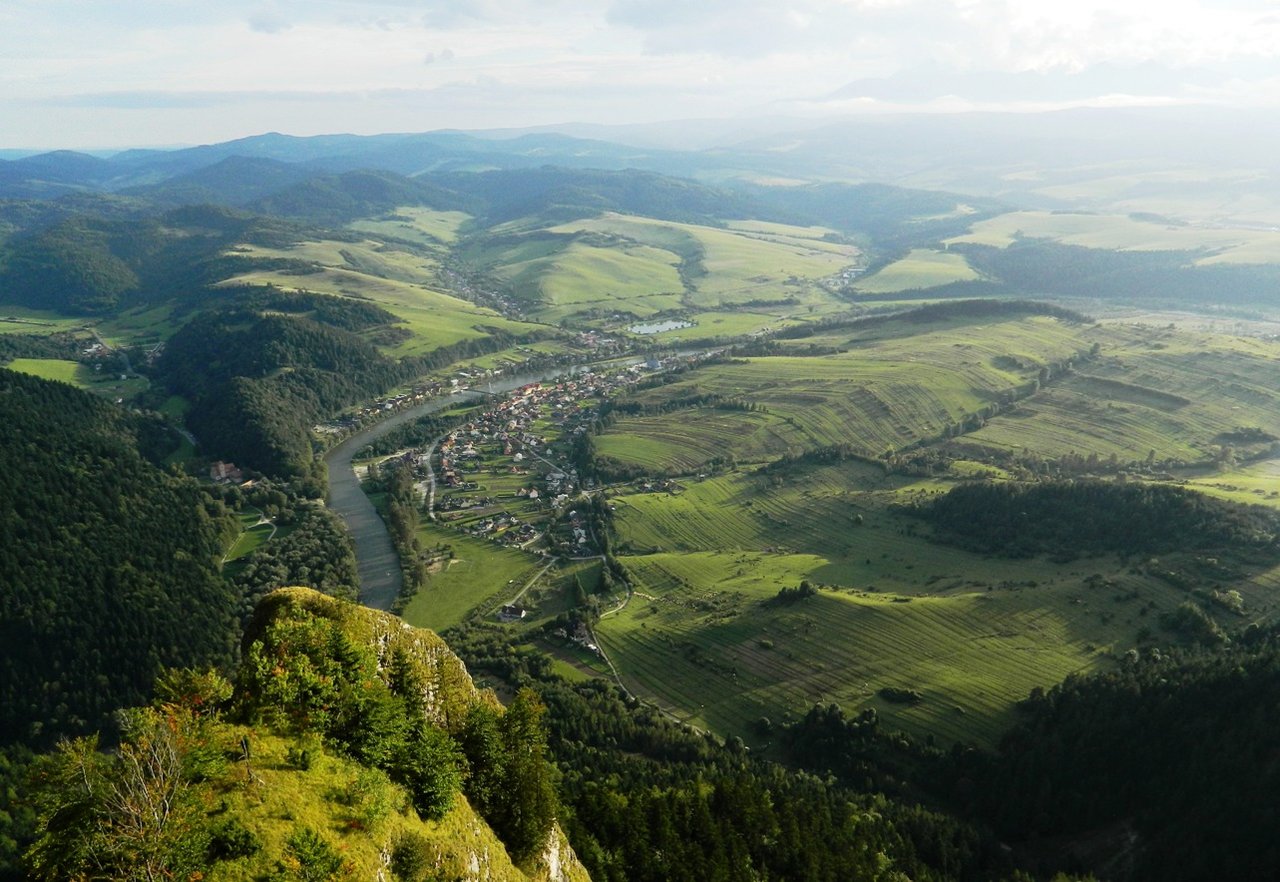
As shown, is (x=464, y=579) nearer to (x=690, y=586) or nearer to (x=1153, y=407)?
(x=690, y=586)

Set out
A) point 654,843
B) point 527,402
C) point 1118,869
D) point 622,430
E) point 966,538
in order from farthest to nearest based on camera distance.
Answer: point 527,402, point 622,430, point 966,538, point 1118,869, point 654,843

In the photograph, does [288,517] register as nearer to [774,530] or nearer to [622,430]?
[622,430]

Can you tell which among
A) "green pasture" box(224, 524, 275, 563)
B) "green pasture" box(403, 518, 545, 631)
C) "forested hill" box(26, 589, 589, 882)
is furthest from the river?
"forested hill" box(26, 589, 589, 882)

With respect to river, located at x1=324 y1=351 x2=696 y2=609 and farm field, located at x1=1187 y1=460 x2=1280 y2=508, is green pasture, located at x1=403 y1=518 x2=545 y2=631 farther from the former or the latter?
farm field, located at x1=1187 y1=460 x2=1280 y2=508

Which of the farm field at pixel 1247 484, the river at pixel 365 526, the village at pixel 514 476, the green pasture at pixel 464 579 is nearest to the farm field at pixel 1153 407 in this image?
the farm field at pixel 1247 484

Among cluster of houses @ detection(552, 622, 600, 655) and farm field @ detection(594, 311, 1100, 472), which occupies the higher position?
farm field @ detection(594, 311, 1100, 472)

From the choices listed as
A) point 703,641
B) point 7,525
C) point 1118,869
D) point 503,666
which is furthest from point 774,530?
point 7,525
